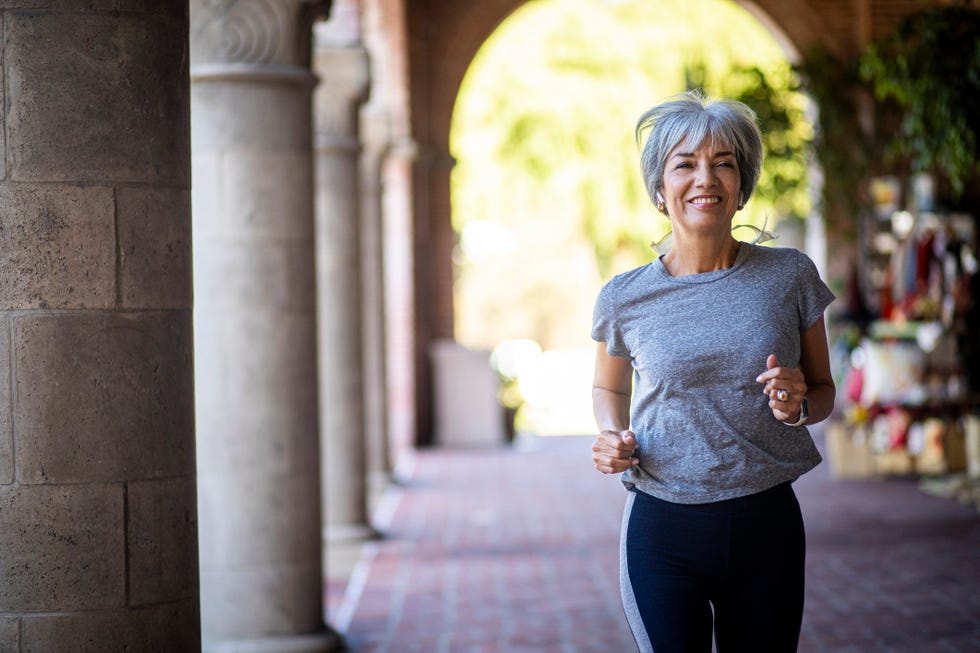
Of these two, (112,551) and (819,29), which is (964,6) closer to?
(112,551)

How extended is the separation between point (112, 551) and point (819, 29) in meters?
17.7

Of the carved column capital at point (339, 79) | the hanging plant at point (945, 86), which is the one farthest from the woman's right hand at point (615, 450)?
the carved column capital at point (339, 79)

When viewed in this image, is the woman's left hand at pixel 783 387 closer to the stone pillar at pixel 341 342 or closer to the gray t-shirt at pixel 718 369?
the gray t-shirt at pixel 718 369

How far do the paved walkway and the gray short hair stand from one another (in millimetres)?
3873

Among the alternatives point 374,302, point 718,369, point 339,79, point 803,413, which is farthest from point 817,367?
point 374,302

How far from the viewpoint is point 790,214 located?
731 inches

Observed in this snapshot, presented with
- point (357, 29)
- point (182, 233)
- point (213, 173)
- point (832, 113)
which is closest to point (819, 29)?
point (832, 113)

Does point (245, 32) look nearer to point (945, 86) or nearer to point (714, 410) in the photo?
point (714, 410)

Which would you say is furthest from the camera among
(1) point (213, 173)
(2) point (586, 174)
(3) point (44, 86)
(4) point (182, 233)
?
(2) point (586, 174)

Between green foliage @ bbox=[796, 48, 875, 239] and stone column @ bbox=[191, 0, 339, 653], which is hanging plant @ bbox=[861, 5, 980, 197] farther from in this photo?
green foliage @ bbox=[796, 48, 875, 239]

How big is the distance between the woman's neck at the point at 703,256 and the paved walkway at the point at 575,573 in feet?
12.5

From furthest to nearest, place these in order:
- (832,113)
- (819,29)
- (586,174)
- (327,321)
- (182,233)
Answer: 1. (586,174)
2. (819,29)
3. (832,113)
4. (327,321)
5. (182,233)

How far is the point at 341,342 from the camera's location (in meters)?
10.5

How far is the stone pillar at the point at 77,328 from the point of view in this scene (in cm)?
330
